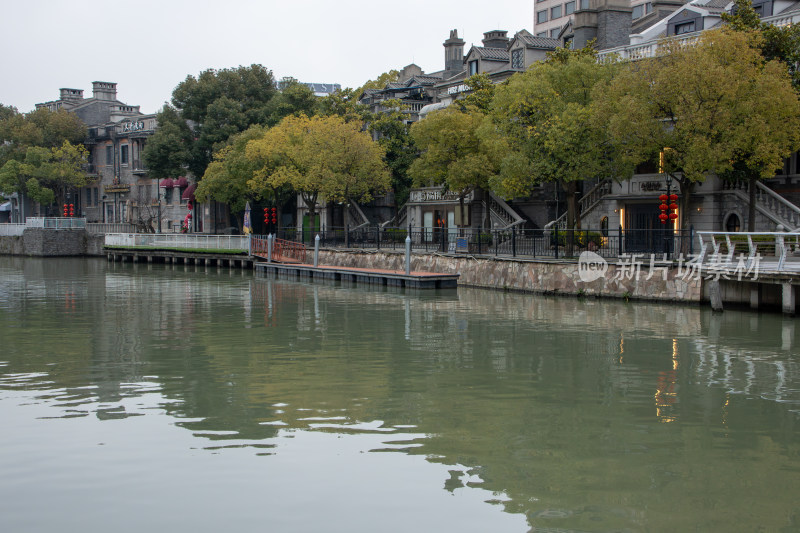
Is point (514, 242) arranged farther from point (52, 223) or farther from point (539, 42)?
point (52, 223)

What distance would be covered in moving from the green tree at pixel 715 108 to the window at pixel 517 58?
21774mm

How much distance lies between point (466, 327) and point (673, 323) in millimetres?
6550

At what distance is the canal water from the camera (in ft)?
33.9

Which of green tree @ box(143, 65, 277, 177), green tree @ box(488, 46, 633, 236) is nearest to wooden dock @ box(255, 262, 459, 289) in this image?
green tree @ box(488, 46, 633, 236)

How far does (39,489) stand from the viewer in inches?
432

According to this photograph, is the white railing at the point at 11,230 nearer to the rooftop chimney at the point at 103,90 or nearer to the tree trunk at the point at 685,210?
the rooftop chimney at the point at 103,90

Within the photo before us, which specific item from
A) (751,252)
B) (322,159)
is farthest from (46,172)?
(751,252)

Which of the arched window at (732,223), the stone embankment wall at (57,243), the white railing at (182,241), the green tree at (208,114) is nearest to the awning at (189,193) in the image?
the green tree at (208,114)

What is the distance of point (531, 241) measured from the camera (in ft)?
129

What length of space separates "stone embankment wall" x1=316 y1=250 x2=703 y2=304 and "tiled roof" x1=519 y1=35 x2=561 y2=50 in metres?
18.3

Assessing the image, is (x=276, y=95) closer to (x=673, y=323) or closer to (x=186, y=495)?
(x=673, y=323)

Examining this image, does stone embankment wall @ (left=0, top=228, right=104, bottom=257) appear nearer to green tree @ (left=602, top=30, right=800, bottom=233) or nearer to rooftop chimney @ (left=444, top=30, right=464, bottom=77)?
rooftop chimney @ (left=444, top=30, right=464, bottom=77)

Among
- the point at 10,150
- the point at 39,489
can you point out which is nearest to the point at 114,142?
the point at 10,150

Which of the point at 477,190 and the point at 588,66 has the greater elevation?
the point at 588,66
